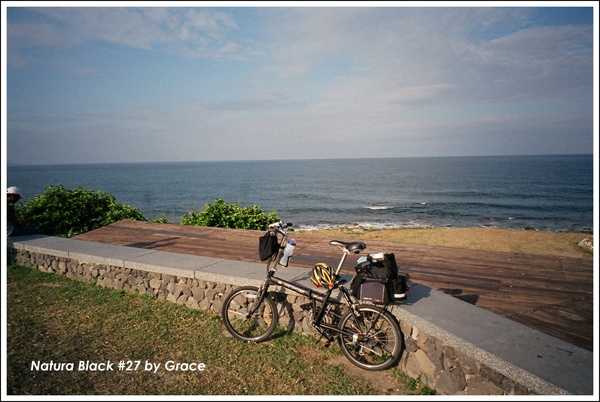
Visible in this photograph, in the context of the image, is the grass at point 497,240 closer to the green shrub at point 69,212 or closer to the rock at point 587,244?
the rock at point 587,244

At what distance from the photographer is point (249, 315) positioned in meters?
5.02

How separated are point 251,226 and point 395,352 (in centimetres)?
733

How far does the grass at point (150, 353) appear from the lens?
3.95 meters

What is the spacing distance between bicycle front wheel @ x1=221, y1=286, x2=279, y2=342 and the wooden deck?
5.36ft

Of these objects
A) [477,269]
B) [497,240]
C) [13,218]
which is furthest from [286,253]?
[497,240]

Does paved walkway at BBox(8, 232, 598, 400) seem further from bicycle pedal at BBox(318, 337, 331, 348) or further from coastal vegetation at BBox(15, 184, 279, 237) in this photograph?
coastal vegetation at BBox(15, 184, 279, 237)

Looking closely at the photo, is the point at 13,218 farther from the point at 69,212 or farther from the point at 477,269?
the point at 477,269

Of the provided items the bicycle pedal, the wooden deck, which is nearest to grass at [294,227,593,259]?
the wooden deck

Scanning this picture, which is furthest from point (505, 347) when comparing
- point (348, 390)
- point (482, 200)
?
point (482, 200)

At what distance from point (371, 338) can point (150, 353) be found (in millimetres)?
2729

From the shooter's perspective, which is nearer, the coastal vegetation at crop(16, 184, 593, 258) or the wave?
the coastal vegetation at crop(16, 184, 593, 258)

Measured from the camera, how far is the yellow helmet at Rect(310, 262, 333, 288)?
457 cm

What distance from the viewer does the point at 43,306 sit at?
606cm

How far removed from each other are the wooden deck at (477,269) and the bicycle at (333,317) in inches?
63.8
